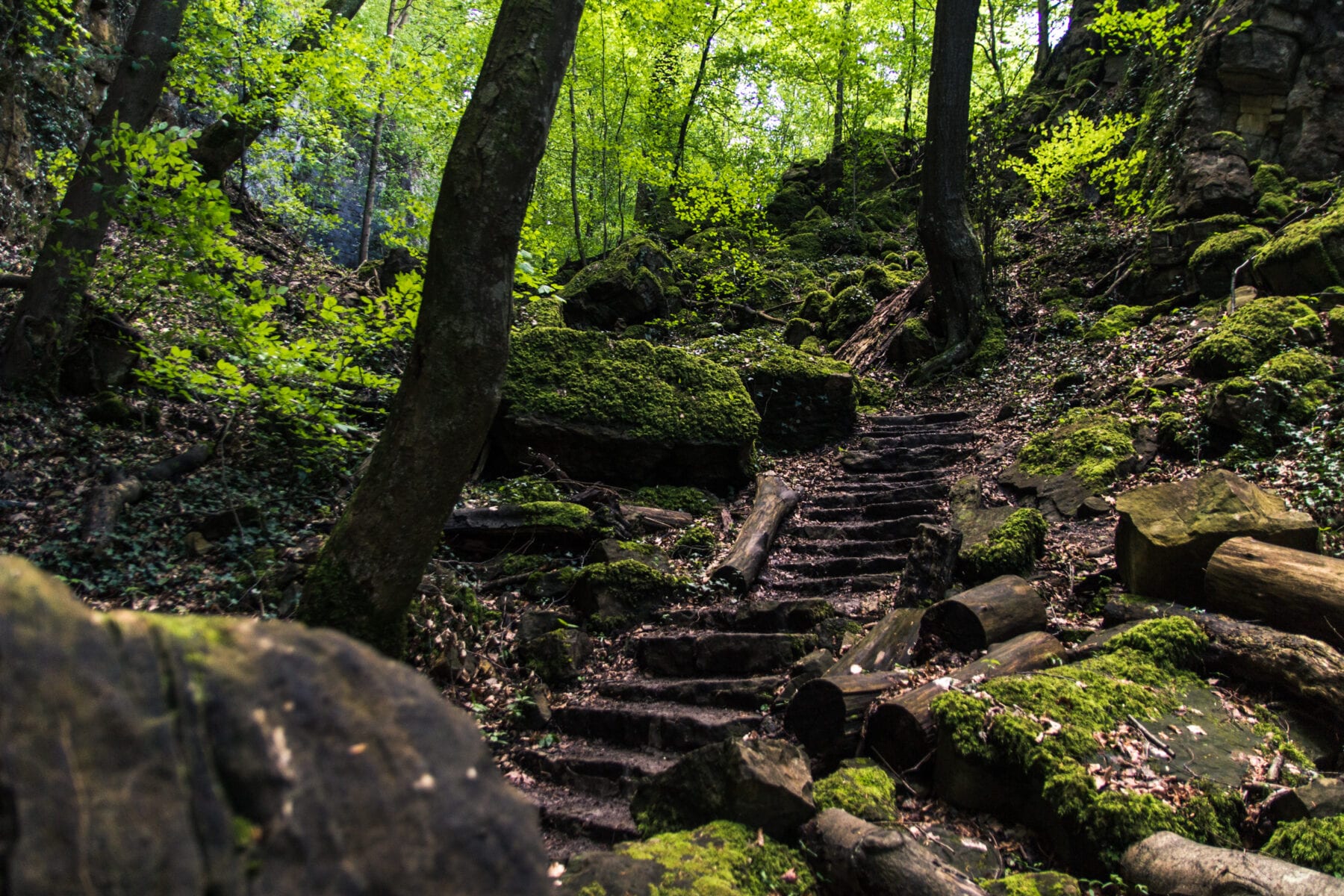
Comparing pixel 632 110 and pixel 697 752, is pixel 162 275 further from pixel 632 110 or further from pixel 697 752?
pixel 632 110

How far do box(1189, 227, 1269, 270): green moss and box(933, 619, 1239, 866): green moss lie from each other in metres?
7.83

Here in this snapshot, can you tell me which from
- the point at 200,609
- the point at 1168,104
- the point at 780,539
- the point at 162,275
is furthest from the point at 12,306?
the point at 1168,104

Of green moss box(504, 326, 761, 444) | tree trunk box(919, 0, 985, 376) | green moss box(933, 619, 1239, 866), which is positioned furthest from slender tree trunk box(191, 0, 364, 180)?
green moss box(933, 619, 1239, 866)

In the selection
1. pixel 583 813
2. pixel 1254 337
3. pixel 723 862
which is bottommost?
pixel 583 813

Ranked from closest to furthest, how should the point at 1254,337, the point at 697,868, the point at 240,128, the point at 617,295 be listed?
the point at 697,868, the point at 1254,337, the point at 240,128, the point at 617,295

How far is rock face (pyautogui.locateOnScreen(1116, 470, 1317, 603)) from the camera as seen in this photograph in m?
4.55

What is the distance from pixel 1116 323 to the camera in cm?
1035

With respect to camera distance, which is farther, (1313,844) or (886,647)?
(886,647)

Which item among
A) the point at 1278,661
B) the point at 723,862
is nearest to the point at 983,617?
the point at 1278,661

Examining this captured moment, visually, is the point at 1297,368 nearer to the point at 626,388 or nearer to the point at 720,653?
the point at 720,653

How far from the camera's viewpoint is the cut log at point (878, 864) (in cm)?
267

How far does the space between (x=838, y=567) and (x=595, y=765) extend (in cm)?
338

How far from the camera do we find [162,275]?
233 inches

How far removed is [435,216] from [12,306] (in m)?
7.37
